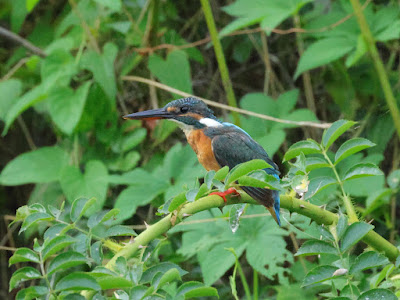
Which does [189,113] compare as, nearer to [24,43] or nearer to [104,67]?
[104,67]

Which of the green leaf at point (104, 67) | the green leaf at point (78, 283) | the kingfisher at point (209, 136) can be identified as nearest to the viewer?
the green leaf at point (78, 283)

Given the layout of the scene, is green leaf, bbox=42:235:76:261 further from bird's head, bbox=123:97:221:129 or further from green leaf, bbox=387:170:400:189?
green leaf, bbox=387:170:400:189

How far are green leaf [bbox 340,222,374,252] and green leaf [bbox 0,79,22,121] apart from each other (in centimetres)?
212

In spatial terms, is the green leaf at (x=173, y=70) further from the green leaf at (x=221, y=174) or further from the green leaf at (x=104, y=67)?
the green leaf at (x=221, y=174)

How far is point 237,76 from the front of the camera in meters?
3.37

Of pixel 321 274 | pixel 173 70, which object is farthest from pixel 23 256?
pixel 173 70

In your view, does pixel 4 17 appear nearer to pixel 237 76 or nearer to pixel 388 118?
pixel 237 76

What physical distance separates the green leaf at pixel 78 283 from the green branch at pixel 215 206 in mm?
97

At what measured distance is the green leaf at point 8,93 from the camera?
2.75 m

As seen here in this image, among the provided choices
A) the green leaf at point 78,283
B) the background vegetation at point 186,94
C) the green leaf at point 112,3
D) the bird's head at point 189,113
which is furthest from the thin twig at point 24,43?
the green leaf at point 78,283

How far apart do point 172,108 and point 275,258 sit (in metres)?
0.78

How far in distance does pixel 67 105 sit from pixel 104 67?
0.22 m

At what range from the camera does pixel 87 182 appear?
250 cm

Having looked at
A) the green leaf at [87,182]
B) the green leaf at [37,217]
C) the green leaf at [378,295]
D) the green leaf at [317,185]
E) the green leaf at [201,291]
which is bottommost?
the green leaf at [87,182]
